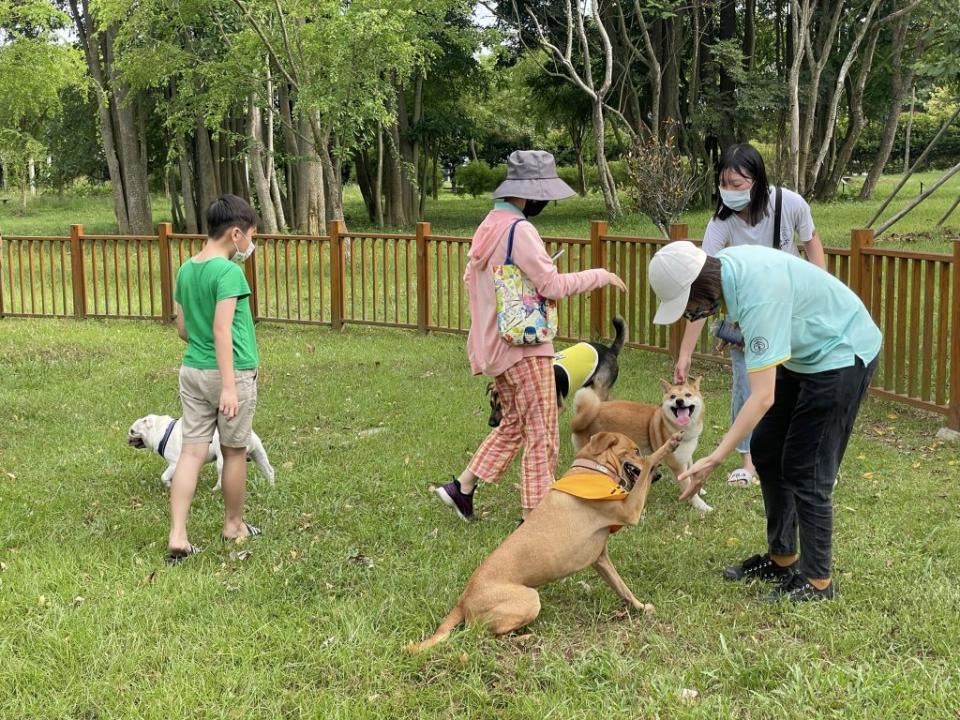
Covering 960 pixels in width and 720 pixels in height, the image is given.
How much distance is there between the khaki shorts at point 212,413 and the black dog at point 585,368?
1.42 meters

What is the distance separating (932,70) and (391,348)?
6985 mm

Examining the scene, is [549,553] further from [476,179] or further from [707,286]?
[476,179]

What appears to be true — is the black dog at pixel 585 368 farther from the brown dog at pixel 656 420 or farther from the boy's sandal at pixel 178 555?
the boy's sandal at pixel 178 555

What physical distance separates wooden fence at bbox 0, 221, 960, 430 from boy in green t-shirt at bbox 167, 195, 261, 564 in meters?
4.80

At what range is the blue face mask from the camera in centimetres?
496

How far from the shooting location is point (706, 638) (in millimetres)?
3697

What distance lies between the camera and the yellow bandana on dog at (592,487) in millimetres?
3777

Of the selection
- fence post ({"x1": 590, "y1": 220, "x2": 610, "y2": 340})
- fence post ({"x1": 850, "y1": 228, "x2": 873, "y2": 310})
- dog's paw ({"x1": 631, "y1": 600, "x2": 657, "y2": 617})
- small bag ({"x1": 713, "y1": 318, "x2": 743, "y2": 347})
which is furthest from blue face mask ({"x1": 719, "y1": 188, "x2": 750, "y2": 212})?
fence post ({"x1": 590, "y1": 220, "x2": 610, "y2": 340})

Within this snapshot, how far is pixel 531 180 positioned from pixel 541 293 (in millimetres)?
535

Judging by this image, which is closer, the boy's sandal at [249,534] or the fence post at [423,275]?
the boy's sandal at [249,534]

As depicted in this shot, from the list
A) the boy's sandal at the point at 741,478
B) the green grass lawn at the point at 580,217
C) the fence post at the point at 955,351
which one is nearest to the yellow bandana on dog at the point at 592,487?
the boy's sandal at the point at 741,478

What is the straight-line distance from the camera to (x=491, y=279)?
4648mm

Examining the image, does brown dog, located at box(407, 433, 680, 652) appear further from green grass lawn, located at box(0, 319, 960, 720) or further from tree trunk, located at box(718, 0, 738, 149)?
tree trunk, located at box(718, 0, 738, 149)

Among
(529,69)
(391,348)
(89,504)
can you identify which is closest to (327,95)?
(391,348)
